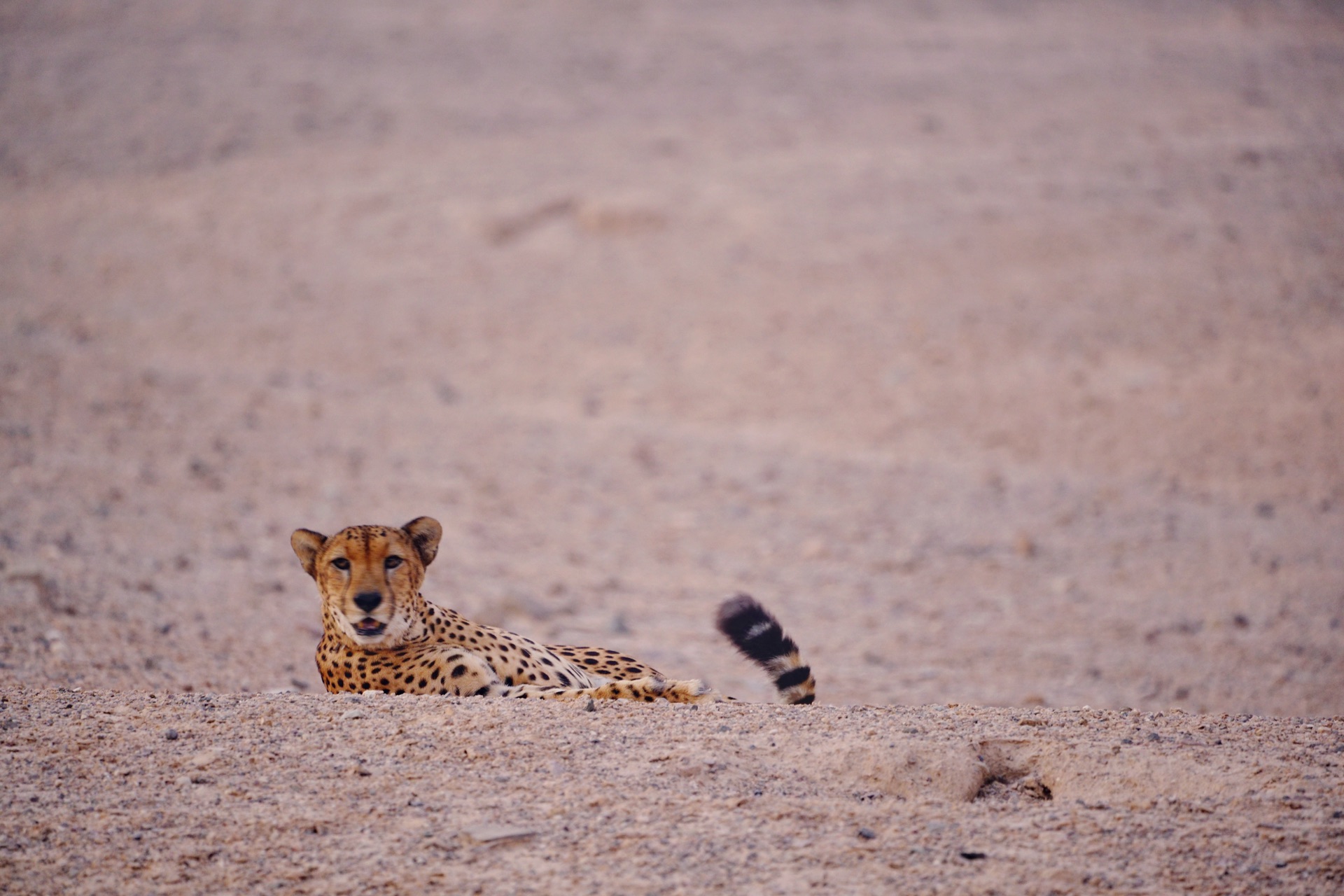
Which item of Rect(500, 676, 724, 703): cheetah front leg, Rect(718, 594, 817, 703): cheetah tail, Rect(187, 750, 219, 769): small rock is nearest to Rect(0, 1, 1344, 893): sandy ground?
Rect(187, 750, 219, 769): small rock

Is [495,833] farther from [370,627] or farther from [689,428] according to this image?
[689,428]

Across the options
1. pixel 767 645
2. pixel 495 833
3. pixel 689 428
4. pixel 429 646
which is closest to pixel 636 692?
pixel 767 645

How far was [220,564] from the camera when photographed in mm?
7574

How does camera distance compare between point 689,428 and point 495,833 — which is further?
point 689,428

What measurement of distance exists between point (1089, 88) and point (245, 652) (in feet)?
43.2

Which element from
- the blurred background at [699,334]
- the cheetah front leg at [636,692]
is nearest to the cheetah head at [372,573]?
the cheetah front leg at [636,692]

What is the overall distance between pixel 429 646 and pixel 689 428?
6795 millimetres

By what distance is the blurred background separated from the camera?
759 cm

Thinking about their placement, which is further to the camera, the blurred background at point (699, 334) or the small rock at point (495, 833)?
the blurred background at point (699, 334)

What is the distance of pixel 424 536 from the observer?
408 centimetres

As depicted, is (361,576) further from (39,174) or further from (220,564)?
(39,174)

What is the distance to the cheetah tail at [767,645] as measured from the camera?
14.1 ft

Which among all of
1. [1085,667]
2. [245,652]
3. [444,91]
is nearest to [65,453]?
[245,652]

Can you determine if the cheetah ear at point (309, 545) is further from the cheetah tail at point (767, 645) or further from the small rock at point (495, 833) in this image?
the cheetah tail at point (767, 645)
